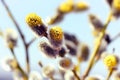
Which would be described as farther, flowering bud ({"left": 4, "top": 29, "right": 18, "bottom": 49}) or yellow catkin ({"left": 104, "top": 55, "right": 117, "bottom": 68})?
flowering bud ({"left": 4, "top": 29, "right": 18, "bottom": 49})

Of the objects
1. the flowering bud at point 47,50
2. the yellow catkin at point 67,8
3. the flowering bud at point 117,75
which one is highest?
the yellow catkin at point 67,8

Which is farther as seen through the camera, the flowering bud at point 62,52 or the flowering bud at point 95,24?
the flowering bud at point 95,24

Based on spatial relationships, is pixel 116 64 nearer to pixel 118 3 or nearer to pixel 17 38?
pixel 118 3

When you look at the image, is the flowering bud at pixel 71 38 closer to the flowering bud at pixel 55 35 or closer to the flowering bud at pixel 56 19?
the flowering bud at pixel 56 19

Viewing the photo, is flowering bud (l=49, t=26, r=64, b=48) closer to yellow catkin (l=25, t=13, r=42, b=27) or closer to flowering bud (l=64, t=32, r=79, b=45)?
yellow catkin (l=25, t=13, r=42, b=27)

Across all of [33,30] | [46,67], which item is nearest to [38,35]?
[33,30]

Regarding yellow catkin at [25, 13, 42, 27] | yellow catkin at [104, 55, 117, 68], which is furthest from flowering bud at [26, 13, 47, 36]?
yellow catkin at [104, 55, 117, 68]

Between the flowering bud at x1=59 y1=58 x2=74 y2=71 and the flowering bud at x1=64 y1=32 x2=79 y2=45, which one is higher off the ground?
the flowering bud at x1=64 y1=32 x2=79 y2=45

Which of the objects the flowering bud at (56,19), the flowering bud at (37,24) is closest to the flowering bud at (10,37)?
the flowering bud at (56,19)

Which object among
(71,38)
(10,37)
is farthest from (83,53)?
(10,37)
